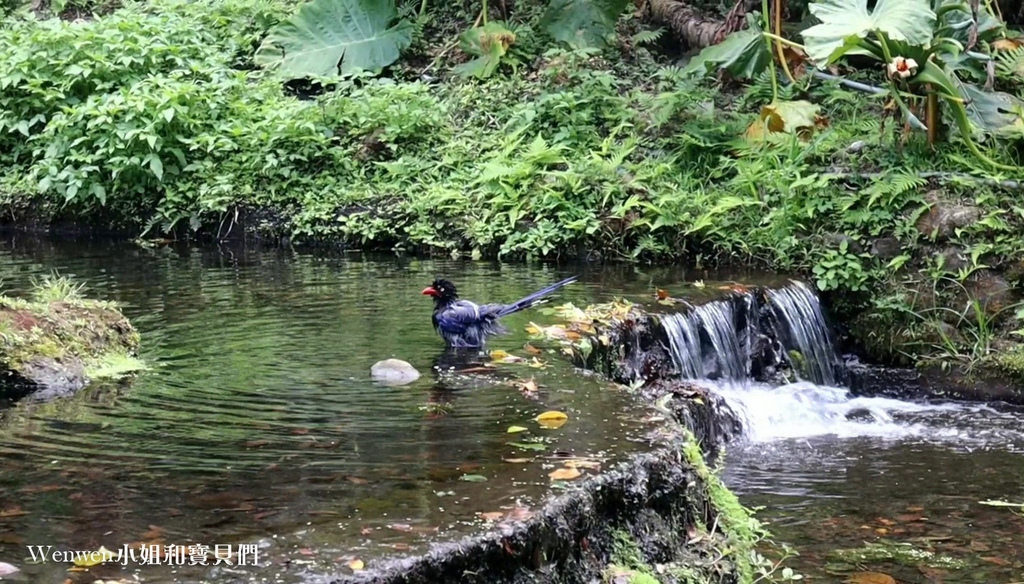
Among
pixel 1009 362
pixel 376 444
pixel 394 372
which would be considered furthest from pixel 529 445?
pixel 1009 362

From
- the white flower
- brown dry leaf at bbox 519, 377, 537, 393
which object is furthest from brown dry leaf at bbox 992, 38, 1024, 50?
brown dry leaf at bbox 519, 377, 537, 393

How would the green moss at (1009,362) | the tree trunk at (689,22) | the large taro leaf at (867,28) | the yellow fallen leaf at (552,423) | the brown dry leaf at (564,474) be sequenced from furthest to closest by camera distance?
1. the tree trunk at (689,22)
2. the large taro leaf at (867,28)
3. the green moss at (1009,362)
4. the yellow fallen leaf at (552,423)
5. the brown dry leaf at (564,474)

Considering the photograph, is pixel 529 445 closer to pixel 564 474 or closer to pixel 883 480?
pixel 564 474

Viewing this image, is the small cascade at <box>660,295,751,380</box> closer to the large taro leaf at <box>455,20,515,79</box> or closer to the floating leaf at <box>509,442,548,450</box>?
the floating leaf at <box>509,442,548,450</box>

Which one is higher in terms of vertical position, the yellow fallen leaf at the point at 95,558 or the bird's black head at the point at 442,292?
the bird's black head at the point at 442,292

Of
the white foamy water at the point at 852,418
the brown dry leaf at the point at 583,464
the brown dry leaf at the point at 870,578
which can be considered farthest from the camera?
the white foamy water at the point at 852,418

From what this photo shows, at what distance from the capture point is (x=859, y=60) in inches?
543

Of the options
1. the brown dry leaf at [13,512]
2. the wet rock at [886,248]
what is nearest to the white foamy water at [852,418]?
the wet rock at [886,248]

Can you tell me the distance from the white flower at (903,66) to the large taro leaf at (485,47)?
19.4ft

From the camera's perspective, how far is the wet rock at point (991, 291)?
9.82 m

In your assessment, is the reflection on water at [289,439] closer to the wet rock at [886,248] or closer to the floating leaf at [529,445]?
the floating leaf at [529,445]

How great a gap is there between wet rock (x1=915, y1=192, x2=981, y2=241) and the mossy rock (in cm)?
702

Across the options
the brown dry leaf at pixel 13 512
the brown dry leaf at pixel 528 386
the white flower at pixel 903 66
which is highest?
the white flower at pixel 903 66

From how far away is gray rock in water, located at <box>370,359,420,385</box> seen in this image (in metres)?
6.49
